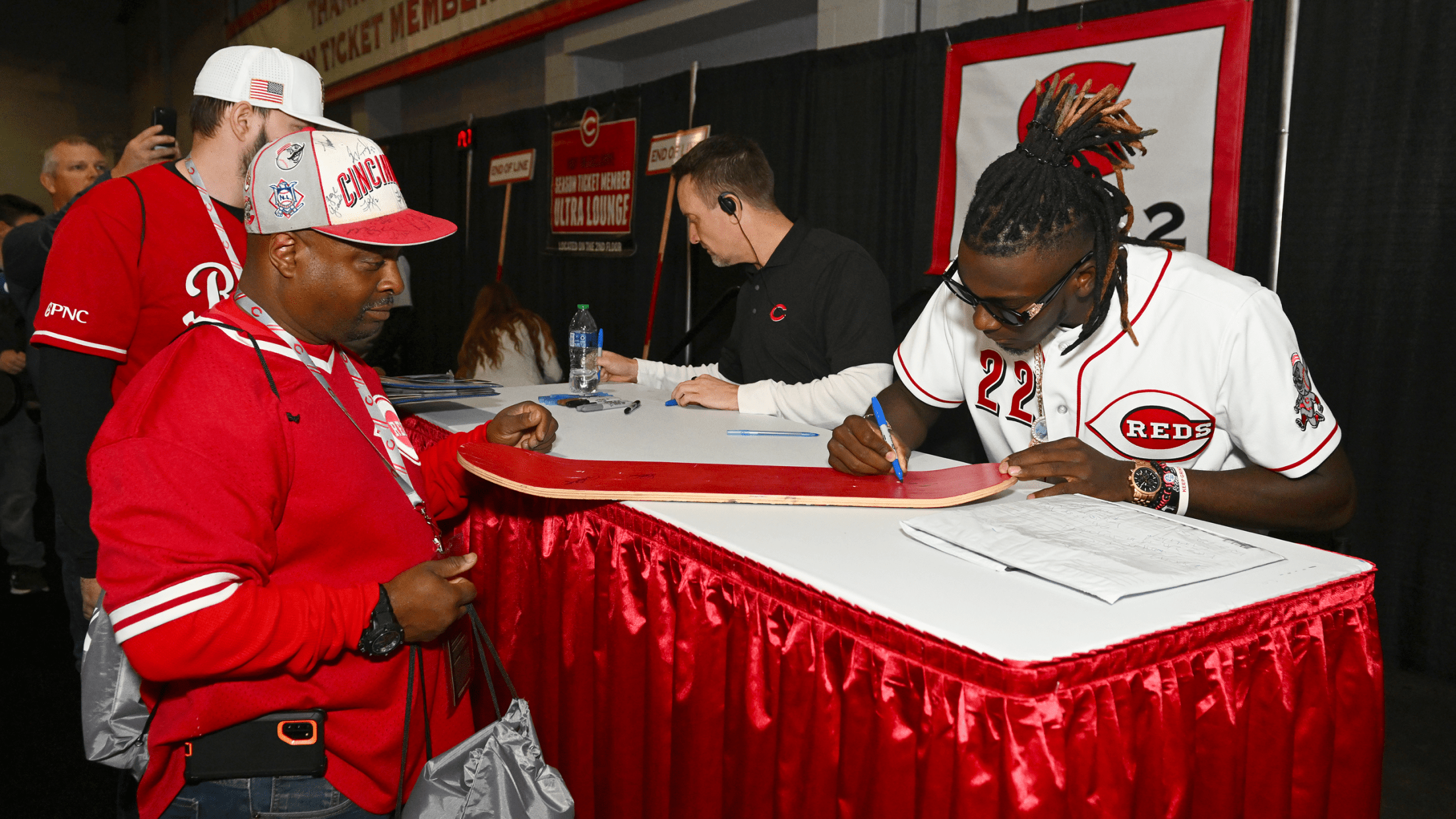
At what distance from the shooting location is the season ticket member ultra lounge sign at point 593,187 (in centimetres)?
553

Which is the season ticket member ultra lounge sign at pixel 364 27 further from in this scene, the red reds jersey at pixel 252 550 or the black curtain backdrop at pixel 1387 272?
the red reds jersey at pixel 252 550

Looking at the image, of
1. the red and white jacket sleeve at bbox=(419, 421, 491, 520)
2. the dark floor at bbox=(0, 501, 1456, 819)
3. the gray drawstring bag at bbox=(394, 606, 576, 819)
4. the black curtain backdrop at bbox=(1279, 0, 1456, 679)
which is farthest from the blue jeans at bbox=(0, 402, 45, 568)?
the black curtain backdrop at bbox=(1279, 0, 1456, 679)

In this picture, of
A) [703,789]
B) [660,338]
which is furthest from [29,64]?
[703,789]

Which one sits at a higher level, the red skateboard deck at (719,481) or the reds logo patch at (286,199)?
the reds logo patch at (286,199)

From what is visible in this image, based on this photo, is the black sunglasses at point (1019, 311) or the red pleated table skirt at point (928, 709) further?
the black sunglasses at point (1019, 311)

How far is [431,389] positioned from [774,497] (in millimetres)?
1377

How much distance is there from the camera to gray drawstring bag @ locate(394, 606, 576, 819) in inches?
38.9

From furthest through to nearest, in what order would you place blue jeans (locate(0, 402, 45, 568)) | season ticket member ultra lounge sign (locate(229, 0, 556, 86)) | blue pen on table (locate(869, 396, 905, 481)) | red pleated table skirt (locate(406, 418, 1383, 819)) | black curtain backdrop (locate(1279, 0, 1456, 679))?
1. season ticket member ultra lounge sign (locate(229, 0, 556, 86))
2. blue jeans (locate(0, 402, 45, 568))
3. black curtain backdrop (locate(1279, 0, 1456, 679))
4. blue pen on table (locate(869, 396, 905, 481))
5. red pleated table skirt (locate(406, 418, 1383, 819))

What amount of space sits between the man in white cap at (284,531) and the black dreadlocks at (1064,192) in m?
0.89

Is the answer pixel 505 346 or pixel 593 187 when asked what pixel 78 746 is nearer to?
pixel 505 346

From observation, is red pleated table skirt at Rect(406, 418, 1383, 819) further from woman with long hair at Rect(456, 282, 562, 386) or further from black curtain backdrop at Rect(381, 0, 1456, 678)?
woman with long hair at Rect(456, 282, 562, 386)

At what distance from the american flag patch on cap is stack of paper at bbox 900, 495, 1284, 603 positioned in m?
1.41

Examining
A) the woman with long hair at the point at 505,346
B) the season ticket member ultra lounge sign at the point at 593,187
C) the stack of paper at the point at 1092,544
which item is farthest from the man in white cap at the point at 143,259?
the season ticket member ultra lounge sign at the point at 593,187

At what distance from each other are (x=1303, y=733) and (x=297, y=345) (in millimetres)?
1231
